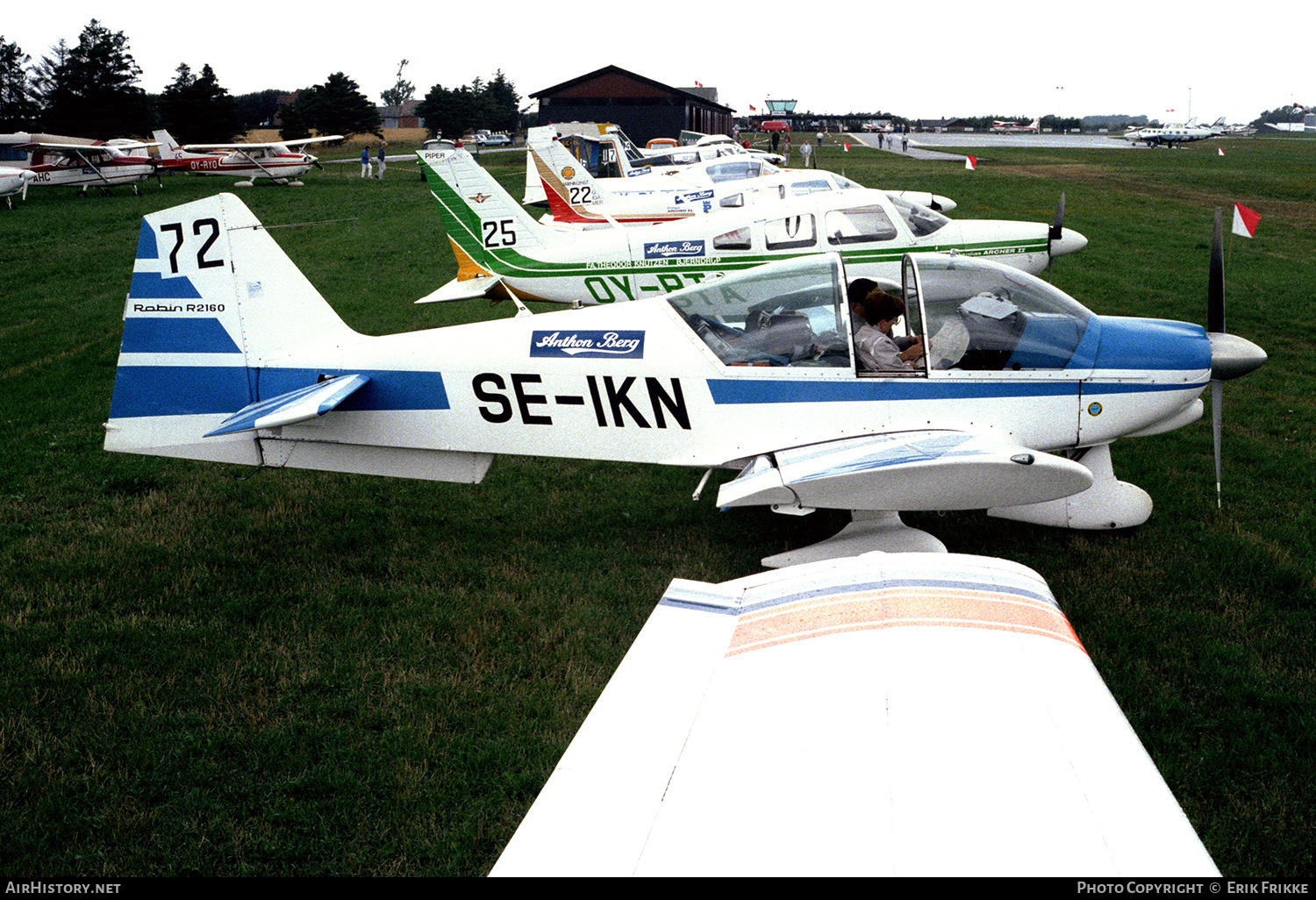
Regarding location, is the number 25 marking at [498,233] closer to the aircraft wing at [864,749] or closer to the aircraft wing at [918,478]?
the aircraft wing at [918,478]

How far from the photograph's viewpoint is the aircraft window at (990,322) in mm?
5637

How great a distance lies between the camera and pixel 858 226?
1045 centimetres

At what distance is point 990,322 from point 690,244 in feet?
18.9

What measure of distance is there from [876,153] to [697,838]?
191 feet

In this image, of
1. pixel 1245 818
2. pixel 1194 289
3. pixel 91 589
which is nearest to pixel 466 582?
pixel 91 589

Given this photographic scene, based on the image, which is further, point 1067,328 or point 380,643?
point 1067,328

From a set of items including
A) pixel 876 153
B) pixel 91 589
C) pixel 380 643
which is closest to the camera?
pixel 380 643

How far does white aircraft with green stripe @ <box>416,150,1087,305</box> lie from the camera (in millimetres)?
10484

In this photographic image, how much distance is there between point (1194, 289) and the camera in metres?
13.9

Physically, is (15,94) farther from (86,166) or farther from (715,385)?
(715,385)

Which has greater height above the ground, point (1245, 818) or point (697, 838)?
point (697, 838)

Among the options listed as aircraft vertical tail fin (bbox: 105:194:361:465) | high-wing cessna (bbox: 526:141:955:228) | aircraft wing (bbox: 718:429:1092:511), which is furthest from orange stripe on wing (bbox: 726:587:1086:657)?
high-wing cessna (bbox: 526:141:955:228)

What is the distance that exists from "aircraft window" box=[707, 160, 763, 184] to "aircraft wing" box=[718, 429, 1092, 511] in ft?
60.5

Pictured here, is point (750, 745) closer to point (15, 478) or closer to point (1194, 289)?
point (15, 478)
